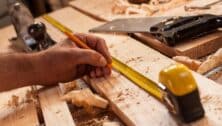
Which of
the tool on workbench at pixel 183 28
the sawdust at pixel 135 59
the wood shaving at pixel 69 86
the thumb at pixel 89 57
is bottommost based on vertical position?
the wood shaving at pixel 69 86

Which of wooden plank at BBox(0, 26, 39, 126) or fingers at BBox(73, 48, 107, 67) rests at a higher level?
fingers at BBox(73, 48, 107, 67)

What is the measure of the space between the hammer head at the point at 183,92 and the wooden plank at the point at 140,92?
2cm

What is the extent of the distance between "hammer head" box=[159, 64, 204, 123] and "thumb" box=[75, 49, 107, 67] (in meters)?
0.33

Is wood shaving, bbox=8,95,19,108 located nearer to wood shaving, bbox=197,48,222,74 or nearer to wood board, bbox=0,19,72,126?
wood board, bbox=0,19,72,126

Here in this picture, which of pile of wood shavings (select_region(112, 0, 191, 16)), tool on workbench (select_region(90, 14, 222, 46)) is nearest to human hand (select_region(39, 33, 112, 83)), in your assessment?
tool on workbench (select_region(90, 14, 222, 46))

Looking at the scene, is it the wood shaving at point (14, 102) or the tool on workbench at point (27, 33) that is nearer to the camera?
the wood shaving at point (14, 102)

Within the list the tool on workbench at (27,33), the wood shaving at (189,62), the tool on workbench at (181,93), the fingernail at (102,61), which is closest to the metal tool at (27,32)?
the tool on workbench at (27,33)

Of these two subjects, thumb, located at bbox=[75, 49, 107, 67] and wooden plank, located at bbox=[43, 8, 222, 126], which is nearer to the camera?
wooden plank, located at bbox=[43, 8, 222, 126]

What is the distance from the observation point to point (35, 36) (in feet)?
4.58

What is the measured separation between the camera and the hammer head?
30.1 inches

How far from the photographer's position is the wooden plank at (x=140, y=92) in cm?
84

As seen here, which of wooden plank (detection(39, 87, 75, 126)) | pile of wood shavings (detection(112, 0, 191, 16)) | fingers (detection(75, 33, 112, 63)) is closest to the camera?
wooden plank (detection(39, 87, 75, 126))

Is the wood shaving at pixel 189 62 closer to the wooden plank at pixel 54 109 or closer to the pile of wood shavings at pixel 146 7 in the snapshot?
the wooden plank at pixel 54 109

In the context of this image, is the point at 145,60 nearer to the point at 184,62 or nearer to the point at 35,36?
the point at 184,62
